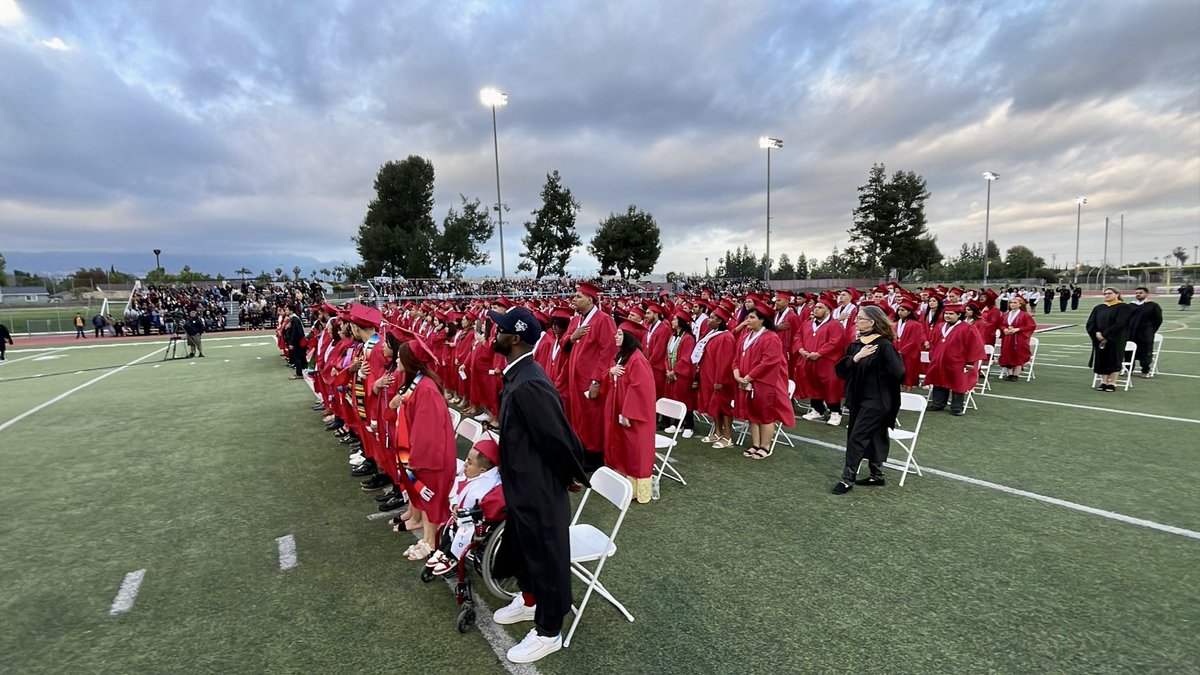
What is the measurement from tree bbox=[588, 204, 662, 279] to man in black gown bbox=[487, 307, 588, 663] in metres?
57.3

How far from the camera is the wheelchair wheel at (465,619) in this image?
3.21m

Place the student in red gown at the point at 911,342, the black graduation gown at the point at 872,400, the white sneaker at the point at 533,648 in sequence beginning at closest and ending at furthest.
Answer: the white sneaker at the point at 533,648
the black graduation gown at the point at 872,400
the student in red gown at the point at 911,342

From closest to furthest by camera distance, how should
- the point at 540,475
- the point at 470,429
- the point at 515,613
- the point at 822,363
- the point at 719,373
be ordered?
the point at 540,475, the point at 515,613, the point at 470,429, the point at 719,373, the point at 822,363

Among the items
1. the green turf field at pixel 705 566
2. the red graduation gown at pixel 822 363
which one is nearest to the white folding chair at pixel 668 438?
the green turf field at pixel 705 566

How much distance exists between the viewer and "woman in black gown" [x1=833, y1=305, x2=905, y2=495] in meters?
5.04

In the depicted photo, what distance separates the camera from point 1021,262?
87.8 m

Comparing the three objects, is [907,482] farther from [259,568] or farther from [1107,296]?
[1107,296]

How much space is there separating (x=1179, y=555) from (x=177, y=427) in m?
12.2

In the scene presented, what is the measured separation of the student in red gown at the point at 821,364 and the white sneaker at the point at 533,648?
19.7 feet

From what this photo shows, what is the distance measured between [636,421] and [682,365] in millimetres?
2662

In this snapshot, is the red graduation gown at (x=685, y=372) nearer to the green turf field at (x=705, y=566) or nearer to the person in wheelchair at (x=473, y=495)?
the green turf field at (x=705, y=566)

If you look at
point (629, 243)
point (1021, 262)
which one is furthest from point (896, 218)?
point (1021, 262)

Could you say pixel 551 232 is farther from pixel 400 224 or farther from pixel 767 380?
pixel 767 380

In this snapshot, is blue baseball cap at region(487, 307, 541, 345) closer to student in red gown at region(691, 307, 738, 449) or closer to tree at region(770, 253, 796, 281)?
student in red gown at region(691, 307, 738, 449)
